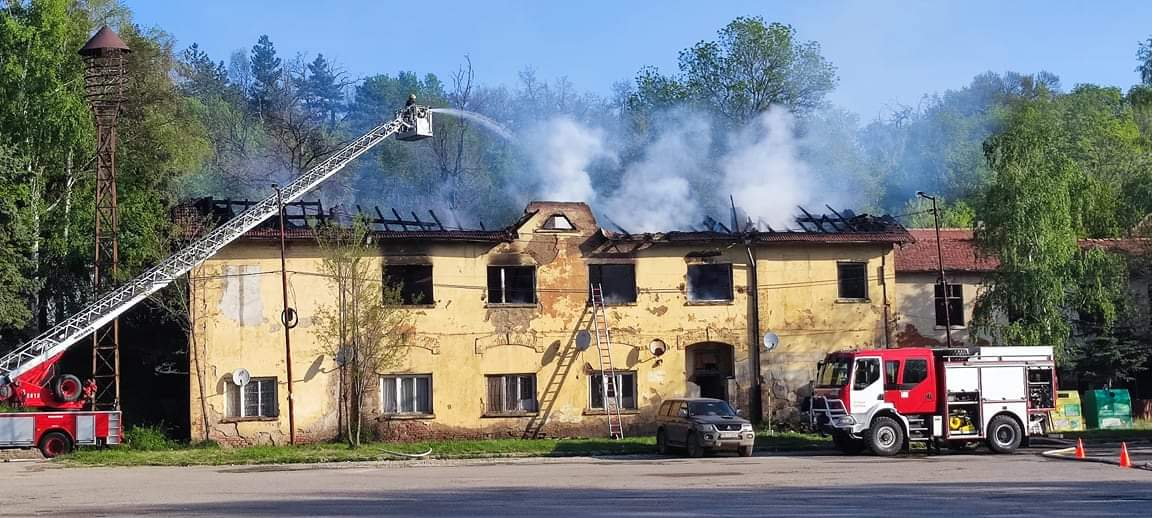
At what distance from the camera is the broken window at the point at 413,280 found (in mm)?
37438

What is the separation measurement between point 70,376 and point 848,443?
2073cm

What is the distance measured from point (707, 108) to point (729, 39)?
413cm

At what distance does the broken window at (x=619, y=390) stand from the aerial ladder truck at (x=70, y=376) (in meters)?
10.8

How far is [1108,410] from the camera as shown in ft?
132

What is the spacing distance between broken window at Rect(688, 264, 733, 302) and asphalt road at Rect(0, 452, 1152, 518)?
1054 cm

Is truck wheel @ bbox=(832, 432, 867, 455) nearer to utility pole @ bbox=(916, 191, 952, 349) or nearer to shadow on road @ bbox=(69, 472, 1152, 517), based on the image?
shadow on road @ bbox=(69, 472, 1152, 517)

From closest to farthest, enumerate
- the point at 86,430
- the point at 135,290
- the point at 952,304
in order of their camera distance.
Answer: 1. the point at 86,430
2. the point at 135,290
3. the point at 952,304

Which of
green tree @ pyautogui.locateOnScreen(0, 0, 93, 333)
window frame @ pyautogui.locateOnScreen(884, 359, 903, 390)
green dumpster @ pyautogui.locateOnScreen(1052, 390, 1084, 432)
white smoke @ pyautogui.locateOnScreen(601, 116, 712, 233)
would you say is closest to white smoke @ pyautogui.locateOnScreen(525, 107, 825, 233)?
white smoke @ pyautogui.locateOnScreen(601, 116, 712, 233)

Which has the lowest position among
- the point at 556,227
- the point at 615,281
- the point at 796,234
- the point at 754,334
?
the point at 754,334

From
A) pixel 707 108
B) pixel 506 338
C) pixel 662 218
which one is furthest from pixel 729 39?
pixel 506 338

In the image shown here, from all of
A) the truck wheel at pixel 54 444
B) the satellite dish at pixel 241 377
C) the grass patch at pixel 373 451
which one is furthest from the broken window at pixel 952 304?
the truck wheel at pixel 54 444

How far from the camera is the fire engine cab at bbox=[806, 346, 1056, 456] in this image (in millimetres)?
30656

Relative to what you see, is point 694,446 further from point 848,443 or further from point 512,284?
point 512,284

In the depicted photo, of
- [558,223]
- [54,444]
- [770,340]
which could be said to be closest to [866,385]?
[770,340]
